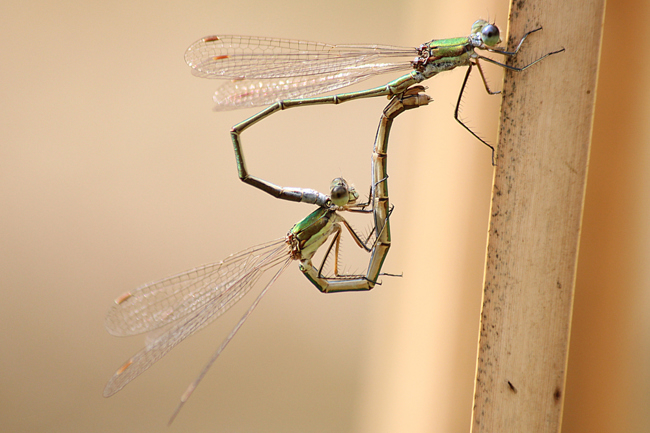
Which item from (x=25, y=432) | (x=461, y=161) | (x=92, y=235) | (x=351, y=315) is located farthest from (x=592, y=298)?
(x=25, y=432)

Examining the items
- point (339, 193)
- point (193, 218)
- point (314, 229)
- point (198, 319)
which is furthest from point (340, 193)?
point (193, 218)

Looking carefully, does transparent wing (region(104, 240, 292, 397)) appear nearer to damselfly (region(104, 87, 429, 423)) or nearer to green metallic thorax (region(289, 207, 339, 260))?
damselfly (region(104, 87, 429, 423))

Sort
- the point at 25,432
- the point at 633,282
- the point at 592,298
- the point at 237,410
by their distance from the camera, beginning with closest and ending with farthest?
1. the point at 633,282
2. the point at 592,298
3. the point at 25,432
4. the point at 237,410

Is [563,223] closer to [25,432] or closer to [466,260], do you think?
[466,260]

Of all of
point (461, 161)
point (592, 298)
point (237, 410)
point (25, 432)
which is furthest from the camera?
point (237, 410)

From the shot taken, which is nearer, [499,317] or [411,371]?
[499,317]

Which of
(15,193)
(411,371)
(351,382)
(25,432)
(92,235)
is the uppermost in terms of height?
(15,193)

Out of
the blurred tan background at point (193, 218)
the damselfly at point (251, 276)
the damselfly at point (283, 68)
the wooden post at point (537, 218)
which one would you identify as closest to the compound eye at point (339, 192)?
the damselfly at point (251, 276)

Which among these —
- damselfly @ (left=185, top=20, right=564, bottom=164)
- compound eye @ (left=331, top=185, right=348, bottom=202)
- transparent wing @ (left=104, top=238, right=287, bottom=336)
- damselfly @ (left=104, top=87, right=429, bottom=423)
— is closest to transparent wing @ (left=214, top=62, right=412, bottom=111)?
damselfly @ (left=185, top=20, right=564, bottom=164)
